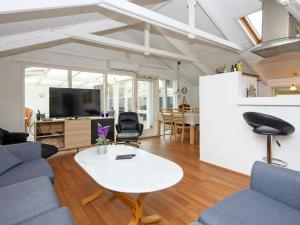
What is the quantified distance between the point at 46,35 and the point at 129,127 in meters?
2.59

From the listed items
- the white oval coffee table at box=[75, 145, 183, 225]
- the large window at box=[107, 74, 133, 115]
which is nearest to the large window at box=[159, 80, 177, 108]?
the large window at box=[107, 74, 133, 115]

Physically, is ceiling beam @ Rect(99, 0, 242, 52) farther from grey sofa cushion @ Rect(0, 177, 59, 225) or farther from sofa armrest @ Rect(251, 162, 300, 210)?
sofa armrest @ Rect(251, 162, 300, 210)

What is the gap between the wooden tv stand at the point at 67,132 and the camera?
400cm

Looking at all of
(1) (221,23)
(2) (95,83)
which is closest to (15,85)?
(2) (95,83)

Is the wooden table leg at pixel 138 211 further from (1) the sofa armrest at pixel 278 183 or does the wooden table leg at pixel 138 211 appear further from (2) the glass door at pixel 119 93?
(2) the glass door at pixel 119 93

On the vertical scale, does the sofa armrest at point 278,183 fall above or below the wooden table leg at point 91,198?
above

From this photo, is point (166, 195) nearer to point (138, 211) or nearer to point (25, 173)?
point (138, 211)

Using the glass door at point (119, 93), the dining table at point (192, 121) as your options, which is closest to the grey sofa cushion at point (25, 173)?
the glass door at point (119, 93)

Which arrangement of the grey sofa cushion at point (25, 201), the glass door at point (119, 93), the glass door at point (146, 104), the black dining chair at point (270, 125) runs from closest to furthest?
the grey sofa cushion at point (25, 201)
the black dining chair at point (270, 125)
the glass door at point (119, 93)
the glass door at point (146, 104)

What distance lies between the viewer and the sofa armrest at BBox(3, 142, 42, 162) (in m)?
2.23

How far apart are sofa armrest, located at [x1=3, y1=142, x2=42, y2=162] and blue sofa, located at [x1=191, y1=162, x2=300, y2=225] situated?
2172 millimetres

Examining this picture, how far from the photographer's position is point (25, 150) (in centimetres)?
230

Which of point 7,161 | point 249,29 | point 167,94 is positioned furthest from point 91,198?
point 167,94

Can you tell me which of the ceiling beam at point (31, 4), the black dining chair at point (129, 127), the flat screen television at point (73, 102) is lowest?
the black dining chair at point (129, 127)
